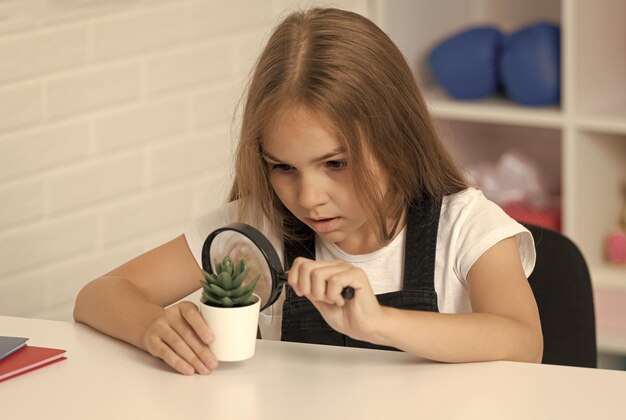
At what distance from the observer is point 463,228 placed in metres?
1.53

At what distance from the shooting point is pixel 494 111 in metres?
2.69

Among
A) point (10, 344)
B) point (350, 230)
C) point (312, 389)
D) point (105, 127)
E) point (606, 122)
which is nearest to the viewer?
point (312, 389)

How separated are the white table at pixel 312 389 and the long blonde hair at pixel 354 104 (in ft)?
0.89

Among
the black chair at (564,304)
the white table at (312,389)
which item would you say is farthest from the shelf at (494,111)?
the white table at (312,389)

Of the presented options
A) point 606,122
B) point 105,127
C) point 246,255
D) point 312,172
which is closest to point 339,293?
point 246,255

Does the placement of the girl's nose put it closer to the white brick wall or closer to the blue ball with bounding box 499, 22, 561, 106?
the white brick wall

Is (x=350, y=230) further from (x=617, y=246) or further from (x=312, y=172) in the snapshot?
(x=617, y=246)

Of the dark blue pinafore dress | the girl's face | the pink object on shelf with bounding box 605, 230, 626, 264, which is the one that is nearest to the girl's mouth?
the girl's face

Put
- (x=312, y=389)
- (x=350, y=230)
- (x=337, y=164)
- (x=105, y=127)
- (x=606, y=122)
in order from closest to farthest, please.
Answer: (x=312, y=389) → (x=337, y=164) → (x=350, y=230) → (x=105, y=127) → (x=606, y=122)

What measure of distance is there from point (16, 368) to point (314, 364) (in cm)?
33

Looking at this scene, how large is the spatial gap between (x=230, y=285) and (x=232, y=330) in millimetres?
53

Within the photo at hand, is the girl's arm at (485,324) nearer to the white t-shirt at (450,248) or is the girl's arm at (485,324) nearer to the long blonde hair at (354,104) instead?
the white t-shirt at (450,248)

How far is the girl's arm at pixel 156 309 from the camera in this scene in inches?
49.8

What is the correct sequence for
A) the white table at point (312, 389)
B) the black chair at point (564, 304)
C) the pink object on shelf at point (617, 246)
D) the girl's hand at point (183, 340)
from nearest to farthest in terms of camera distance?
1. the white table at point (312, 389)
2. the girl's hand at point (183, 340)
3. the black chair at point (564, 304)
4. the pink object on shelf at point (617, 246)
